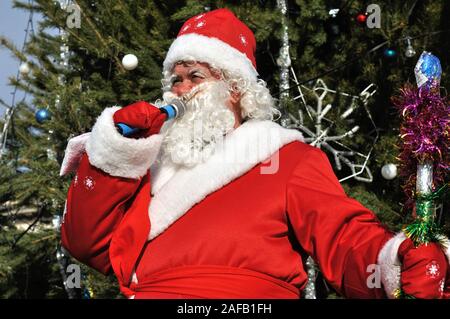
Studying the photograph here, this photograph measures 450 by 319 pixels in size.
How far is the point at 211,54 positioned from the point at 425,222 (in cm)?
139

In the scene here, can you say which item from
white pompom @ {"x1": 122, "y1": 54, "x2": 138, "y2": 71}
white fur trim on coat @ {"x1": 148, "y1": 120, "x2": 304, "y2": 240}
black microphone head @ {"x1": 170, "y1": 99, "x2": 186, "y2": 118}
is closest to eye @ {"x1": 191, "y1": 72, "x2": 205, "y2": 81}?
black microphone head @ {"x1": 170, "y1": 99, "x2": 186, "y2": 118}

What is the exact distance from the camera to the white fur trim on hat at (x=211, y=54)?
11.0 ft

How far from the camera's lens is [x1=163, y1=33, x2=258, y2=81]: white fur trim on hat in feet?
11.0

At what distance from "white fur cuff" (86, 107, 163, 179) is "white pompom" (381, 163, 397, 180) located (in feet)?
6.92

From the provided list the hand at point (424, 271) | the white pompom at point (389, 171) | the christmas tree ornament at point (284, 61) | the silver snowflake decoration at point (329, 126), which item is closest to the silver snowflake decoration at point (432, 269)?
the hand at point (424, 271)

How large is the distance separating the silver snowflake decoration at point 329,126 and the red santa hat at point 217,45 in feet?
4.41

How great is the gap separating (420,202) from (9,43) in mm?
4662

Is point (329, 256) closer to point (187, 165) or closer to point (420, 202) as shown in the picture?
point (420, 202)

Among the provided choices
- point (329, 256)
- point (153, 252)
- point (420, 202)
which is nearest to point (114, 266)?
point (153, 252)

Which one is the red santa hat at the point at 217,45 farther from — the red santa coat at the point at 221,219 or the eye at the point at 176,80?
the red santa coat at the point at 221,219

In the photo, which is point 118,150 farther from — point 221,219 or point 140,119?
point 221,219

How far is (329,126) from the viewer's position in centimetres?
492

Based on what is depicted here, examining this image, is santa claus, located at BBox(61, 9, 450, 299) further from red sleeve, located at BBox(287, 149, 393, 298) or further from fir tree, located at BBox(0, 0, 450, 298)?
fir tree, located at BBox(0, 0, 450, 298)

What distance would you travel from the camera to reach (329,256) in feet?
8.93
